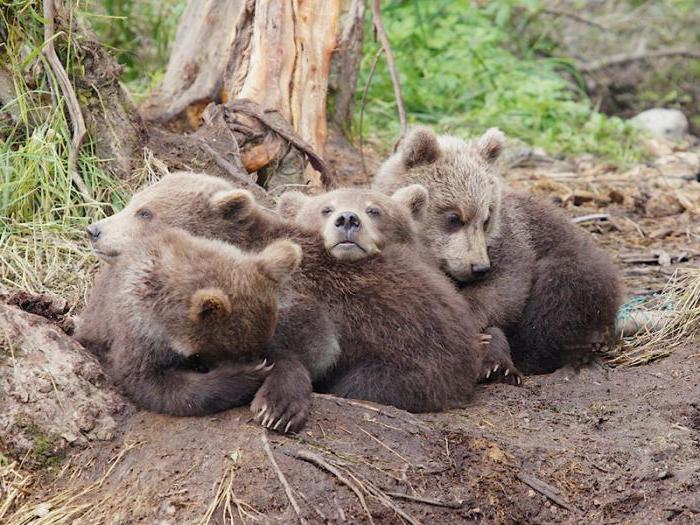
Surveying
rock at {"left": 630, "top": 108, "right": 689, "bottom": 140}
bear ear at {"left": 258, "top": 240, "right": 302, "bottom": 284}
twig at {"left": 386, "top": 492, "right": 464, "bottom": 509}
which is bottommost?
rock at {"left": 630, "top": 108, "right": 689, "bottom": 140}

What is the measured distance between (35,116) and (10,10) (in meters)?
0.79

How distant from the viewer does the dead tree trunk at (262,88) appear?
855 cm

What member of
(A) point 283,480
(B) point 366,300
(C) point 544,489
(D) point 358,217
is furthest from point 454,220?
(A) point 283,480

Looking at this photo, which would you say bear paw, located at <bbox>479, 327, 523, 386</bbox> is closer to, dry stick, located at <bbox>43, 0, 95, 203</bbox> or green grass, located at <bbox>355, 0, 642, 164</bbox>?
dry stick, located at <bbox>43, 0, 95, 203</bbox>

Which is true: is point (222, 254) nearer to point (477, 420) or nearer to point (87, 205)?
point (477, 420)

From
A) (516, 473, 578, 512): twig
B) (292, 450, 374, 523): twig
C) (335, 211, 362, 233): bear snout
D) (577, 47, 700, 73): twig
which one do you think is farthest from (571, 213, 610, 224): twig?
(577, 47, 700, 73): twig

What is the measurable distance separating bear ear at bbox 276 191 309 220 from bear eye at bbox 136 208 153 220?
3.51 feet

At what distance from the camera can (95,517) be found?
4625 mm

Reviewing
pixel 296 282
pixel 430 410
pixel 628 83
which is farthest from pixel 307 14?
pixel 628 83

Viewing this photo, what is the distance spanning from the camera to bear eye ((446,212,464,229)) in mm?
7512

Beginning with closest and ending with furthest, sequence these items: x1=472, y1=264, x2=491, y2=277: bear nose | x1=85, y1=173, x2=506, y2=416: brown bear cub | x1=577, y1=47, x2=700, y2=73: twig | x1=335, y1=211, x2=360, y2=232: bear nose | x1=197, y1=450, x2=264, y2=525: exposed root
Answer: x1=197, y1=450, x2=264, y2=525: exposed root < x1=85, y1=173, x2=506, y2=416: brown bear cub < x1=335, y1=211, x2=360, y2=232: bear nose < x1=472, y1=264, x2=491, y2=277: bear nose < x1=577, y1=47, x2=700, y2=73: twig

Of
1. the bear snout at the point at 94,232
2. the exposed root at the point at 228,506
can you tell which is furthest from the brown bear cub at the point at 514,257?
the exposed root at the point at 228,506

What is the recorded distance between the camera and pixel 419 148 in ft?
25.5

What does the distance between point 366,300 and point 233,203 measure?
101 centimetres
